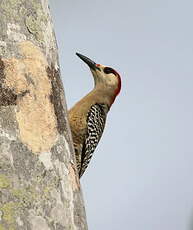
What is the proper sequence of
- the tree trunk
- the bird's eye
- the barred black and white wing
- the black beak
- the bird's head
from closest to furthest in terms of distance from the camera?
the tree trunk < the barred black and white wing < the black beak < the bird's head < the bird's eye

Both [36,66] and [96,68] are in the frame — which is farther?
[96,68]

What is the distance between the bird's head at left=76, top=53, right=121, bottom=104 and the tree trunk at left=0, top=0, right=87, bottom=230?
17.7 ft

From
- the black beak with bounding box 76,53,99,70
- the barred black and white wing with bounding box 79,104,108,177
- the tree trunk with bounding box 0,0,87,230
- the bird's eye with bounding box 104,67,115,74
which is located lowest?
the barred black and white wing with bounding box 79,104,108,177

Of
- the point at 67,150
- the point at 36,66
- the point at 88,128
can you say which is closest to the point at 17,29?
the point at 36,66

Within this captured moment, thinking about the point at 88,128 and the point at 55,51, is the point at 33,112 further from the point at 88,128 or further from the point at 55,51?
the point at 88,128

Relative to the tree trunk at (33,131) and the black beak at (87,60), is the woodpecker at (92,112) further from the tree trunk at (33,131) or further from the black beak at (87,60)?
the tree trunk at (33,131)

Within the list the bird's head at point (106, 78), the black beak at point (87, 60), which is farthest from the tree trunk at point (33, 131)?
the bird's head at point (106, 78)

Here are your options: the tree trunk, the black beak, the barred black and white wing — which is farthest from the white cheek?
the tree trunk

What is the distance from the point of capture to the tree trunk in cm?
209

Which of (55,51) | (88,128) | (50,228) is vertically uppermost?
(55,51)

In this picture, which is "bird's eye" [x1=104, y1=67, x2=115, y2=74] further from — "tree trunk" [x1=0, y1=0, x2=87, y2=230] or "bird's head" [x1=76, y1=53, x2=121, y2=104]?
"tree trunk" [x1=0, y1=0, x2=87, y2=230]

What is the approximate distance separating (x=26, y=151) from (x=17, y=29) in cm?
57

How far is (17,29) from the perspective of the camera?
2.50 meters

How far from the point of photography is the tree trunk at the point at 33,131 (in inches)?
82.1
